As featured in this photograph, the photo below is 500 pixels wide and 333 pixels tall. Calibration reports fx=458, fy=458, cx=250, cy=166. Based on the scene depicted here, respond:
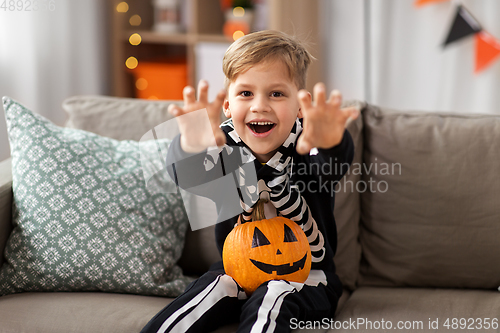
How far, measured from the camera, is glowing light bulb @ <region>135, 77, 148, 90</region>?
8.42 feet

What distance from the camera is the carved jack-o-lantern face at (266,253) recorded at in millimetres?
935

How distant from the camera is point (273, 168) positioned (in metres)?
0.94

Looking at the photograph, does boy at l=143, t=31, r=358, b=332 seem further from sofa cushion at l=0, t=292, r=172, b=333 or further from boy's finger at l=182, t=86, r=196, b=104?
sofa cushion at l=0, t=292, r=172, b=333

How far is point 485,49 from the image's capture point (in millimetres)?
2203

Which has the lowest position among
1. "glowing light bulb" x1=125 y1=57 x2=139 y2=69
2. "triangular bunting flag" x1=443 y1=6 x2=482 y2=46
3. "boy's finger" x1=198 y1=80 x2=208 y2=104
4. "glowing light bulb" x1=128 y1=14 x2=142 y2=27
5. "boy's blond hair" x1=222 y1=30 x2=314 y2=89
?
"boy's finger" x1=198 y1=80 x2=208 y2=104

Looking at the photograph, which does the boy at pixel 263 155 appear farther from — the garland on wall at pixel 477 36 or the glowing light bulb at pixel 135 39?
the glowing light bulb at pixel 135 39

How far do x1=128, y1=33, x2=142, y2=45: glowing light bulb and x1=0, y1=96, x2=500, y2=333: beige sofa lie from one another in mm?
1408

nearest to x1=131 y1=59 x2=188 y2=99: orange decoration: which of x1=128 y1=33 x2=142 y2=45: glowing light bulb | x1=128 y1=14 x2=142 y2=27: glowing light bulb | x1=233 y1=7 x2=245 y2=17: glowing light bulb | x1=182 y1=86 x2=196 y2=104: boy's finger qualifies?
x1=128 y1=33 x2=142 y2=45: glowing light bulb

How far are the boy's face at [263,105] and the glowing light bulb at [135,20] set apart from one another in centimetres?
193

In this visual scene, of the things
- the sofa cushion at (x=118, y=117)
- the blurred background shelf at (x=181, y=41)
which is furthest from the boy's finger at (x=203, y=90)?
the blurred background shelf at (x=181, y=41)

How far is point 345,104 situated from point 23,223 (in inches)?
36.7

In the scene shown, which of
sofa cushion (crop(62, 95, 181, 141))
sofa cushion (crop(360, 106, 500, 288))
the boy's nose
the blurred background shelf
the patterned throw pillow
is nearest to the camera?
the boy's nose

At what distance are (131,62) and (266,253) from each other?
196 centimetres

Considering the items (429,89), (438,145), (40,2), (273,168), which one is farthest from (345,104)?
(40,2)
